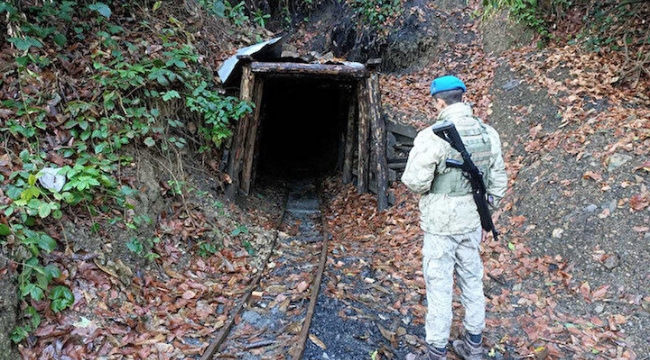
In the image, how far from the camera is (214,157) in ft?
25.2

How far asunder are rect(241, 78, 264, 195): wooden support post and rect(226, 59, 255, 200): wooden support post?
261 millimetres

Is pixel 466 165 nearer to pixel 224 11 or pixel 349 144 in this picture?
pixel 349 144

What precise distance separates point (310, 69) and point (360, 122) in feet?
6.24

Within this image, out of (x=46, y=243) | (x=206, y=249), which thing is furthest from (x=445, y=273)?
(x=46, y=243)

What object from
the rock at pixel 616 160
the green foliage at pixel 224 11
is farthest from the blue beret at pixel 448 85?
the green foliage at pixel 224 11

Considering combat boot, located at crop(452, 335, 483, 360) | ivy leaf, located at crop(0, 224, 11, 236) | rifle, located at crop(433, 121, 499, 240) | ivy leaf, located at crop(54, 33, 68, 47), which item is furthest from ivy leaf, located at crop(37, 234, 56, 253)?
combat boot, located at crop(452, 335, 483, 360)

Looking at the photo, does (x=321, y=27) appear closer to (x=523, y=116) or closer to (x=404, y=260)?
(x=523, y=116)

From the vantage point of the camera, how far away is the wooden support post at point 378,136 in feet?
27.7

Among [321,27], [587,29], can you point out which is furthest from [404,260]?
[321,27]

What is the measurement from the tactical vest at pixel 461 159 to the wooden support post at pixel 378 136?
4.89m

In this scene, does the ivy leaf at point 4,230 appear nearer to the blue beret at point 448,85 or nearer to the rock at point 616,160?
the blue beret at point 448,85

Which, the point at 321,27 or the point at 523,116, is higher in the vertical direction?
the point at 321,27

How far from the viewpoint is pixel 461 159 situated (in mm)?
3422

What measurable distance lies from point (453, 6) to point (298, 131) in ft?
26.4
